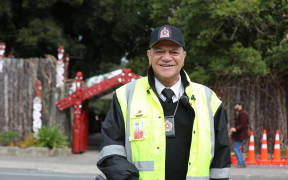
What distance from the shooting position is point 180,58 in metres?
2.81

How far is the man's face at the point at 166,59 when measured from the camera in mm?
2770

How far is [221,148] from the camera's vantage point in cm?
273

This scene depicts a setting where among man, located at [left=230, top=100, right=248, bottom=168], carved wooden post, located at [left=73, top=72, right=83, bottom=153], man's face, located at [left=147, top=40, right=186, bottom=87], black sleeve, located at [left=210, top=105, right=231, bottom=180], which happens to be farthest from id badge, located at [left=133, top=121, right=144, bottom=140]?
carved wooden post, located at [left=73, top=72, right=83, bottom=153]

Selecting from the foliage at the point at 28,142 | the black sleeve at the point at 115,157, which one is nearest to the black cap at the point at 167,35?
the black sleeve at the point at 115,157

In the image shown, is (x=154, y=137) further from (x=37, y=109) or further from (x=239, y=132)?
(x=37, y=109)

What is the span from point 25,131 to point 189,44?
6480 mm

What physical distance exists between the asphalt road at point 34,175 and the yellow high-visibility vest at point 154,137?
24.9 ft

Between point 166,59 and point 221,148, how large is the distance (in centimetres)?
68

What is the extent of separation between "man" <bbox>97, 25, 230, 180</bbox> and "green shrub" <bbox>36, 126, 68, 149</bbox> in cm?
1138

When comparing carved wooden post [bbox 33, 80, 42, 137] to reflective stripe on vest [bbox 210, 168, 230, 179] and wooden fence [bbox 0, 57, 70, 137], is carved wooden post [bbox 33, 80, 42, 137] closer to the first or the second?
wooden fence [bbox 0, 57, 70, 137]

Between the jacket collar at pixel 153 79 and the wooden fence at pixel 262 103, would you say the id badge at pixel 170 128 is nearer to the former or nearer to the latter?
the jacket collar at pixel 153 79

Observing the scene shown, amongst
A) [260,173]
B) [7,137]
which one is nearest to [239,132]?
[260,173]

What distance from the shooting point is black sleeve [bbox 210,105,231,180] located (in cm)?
270

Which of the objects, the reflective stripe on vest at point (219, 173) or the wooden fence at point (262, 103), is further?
the wooden fence at point (262, 103)
